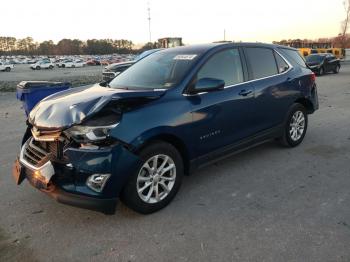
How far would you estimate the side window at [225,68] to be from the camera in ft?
14.2

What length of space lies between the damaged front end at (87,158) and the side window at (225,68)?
1.21 m

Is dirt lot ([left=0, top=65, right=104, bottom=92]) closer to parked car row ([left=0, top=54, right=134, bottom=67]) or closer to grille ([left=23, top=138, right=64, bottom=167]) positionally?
grille ([left=23, top=138, right=64, bottom=167])

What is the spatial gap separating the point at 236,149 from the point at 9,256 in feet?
9.63

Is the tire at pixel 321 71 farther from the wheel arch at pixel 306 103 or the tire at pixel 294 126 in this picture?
the tire at pixel 294 126

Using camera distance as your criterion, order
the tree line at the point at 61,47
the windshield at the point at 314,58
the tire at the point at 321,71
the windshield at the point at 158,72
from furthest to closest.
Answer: the tree line at the point at 61,47 < the windshield at the point at 314,58 < the tire at the point at 321,71 < the windshield at the point at 158,72

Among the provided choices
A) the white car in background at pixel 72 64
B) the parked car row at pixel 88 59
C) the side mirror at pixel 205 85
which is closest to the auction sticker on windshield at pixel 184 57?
the side mirror at pixel 205 85

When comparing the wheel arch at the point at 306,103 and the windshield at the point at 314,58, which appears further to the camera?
the windshield at the point at 314,58

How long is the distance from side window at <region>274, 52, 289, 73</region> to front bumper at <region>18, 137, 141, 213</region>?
10.3 feet

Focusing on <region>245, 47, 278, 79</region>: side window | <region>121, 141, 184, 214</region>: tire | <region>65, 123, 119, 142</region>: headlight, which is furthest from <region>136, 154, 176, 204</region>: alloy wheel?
<region>245, 47, 278, 79</region>: side window

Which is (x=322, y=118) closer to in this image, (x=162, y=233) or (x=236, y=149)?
(x=236, y=149)

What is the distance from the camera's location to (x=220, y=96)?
14.3ft

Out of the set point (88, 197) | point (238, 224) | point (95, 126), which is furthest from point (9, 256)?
point (238, 224)

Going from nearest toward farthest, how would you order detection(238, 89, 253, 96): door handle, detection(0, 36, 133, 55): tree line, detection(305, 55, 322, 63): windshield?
1. detection(238, 89, 253, 96): door handle
2. detection(305, 55, 322, 63): windshield
3. detection(0, 36, 133, 55): tree line

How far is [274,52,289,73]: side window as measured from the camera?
5.51 meters
